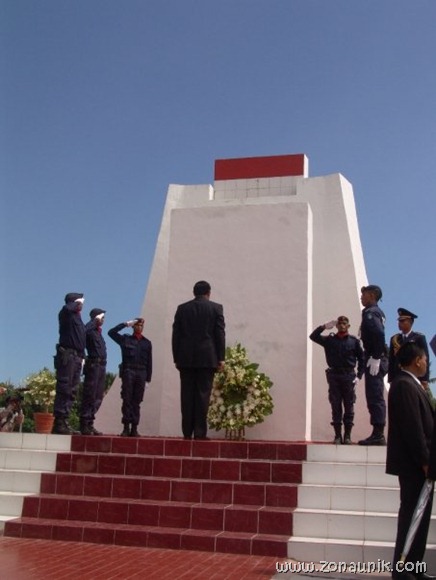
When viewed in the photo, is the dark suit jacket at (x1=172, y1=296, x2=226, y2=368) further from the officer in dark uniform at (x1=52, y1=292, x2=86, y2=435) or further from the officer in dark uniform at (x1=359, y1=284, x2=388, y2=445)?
the officer in dark uniform at (x1=359, y1=284, x2=388, y2=445)

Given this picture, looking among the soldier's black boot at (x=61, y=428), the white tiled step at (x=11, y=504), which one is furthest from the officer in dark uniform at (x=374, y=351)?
the white tiled step at (x=11, y=504)

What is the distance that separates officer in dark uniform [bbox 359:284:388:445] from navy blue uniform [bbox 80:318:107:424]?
3049 millimetres

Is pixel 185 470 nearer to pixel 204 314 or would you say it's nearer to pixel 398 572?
pixel 204 314

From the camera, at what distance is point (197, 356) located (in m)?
6.85

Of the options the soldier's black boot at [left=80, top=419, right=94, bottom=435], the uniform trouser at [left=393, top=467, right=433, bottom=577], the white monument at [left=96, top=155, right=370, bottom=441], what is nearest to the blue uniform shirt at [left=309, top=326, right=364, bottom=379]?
the white monument at [left=96, top=155, right=370, bottom=441]

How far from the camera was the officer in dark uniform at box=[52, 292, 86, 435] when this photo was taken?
23.8ft

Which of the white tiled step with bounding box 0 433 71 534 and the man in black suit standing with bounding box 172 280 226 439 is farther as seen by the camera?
the man in black suit standing with bounding box 172 280 226 439

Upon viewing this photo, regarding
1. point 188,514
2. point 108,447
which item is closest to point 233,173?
point 108,447

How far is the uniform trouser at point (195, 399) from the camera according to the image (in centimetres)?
681

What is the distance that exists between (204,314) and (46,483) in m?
2.30

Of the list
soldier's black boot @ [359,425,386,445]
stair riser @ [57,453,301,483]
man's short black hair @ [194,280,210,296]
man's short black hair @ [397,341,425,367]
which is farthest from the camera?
man's short black hair @ [194,280,210,296]

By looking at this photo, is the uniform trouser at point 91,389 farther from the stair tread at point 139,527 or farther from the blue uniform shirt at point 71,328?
the stair tread at point 139,527

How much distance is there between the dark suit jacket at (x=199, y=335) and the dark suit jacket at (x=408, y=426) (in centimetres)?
295

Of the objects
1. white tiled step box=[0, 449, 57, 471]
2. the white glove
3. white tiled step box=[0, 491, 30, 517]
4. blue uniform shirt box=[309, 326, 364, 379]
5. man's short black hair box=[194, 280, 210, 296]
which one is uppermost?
man's short black hair box=[194, 280, 210, 296]
